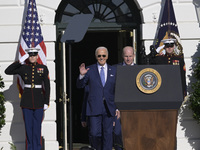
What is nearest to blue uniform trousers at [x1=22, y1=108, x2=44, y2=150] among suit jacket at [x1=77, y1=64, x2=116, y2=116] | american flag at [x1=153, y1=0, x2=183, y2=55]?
suit jacket at [x1=77, y1=64, x2=116, y2=116]

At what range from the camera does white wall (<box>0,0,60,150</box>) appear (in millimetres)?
8438

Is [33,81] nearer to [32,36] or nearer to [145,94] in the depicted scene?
[32,36]

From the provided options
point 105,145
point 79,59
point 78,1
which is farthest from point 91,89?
point 79,59

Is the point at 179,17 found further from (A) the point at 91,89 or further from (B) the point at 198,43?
(A) the point at 91,89

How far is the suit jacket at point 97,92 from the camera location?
21.1 feet

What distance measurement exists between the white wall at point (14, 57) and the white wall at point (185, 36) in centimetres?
175

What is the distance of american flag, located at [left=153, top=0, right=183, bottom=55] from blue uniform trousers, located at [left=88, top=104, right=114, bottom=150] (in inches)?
92.1

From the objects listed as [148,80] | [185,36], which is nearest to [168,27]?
[185,36]

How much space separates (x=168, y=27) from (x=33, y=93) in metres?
2.72

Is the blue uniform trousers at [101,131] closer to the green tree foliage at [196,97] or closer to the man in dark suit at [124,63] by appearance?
the man in dark suit at [124,63]

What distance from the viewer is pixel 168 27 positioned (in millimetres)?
8320

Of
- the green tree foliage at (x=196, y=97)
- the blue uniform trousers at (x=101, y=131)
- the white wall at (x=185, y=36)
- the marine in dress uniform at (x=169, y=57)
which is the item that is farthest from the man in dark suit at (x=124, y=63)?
the white wall at (x=185, y=36)

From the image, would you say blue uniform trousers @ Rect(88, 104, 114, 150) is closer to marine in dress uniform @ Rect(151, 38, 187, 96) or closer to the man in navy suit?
the man in navy suit

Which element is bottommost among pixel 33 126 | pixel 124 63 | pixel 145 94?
pixel 33 126
